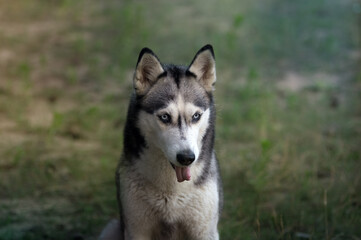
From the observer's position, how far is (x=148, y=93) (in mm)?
3992

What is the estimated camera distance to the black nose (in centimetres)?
358

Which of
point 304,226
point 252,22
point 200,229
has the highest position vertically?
point 252,22

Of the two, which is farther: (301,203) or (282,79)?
(282,79)

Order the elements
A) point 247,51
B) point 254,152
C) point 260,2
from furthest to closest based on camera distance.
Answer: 1. point 260,2
2. point 247,51
3. point 254,152

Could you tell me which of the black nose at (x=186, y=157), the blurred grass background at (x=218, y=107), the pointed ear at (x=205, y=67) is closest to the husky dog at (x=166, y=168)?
the pointed ear at (x=205, y=67)

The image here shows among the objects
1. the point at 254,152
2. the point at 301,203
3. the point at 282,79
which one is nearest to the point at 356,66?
the point at 282,79

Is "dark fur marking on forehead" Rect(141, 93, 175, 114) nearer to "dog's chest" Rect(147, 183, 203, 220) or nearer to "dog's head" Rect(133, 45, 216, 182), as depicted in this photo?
"dog's head" Rect(133, 45, 216, 182)

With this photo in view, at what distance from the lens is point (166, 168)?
4.06 m

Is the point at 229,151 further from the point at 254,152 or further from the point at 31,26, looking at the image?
the point at 31,26

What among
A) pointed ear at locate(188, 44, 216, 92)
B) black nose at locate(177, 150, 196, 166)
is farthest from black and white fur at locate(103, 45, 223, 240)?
black nose at locate(177, 150, 196, 166)

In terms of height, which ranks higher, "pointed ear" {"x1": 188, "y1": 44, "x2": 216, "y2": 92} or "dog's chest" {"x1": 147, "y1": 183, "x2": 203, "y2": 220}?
"pointed ear" {"x1": 188, "y1": 44, "x2": 216, "y2": 92}

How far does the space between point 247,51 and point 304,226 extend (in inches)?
195

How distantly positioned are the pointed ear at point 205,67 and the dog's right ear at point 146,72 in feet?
0.88

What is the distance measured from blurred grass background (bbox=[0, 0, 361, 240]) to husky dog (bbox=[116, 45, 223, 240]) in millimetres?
779
